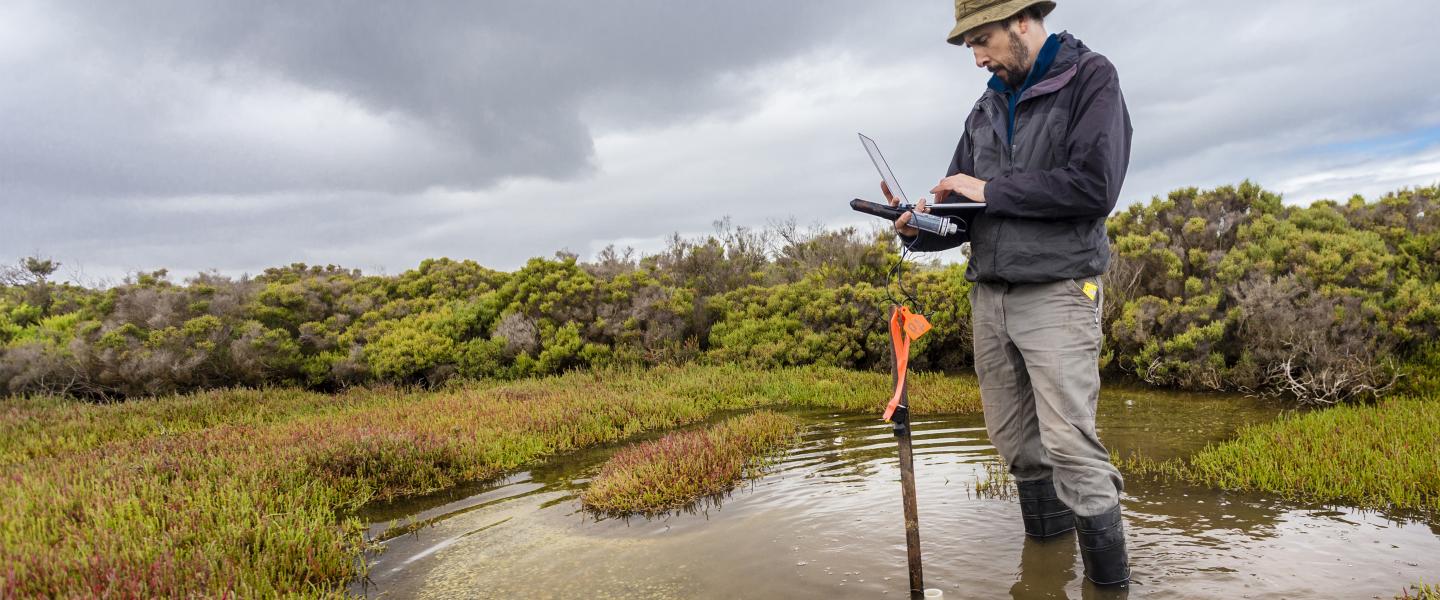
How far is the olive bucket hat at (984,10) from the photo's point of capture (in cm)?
345

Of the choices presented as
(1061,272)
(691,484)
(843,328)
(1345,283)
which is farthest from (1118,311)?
(1061,272)

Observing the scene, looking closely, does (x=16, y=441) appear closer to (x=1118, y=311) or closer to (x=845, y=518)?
(x=845, y=518)

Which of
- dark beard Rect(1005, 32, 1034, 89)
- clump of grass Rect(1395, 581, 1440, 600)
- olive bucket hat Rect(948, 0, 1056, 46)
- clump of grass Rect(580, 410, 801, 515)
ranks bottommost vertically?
clump of grass Rect(1395, 581, 1440, 600)

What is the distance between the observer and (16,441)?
8.64 meters

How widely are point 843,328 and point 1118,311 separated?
13.9 ft

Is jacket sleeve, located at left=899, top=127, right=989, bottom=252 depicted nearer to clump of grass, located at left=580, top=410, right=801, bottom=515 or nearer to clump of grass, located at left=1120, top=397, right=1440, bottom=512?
clump of grass, located at left=580, top=410, right=801, bottom=515

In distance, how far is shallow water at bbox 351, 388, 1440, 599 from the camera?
3844mm

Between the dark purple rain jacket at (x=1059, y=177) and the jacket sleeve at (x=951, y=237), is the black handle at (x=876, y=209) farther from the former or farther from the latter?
the dark purple rain jacket at (x=1059, y=177)

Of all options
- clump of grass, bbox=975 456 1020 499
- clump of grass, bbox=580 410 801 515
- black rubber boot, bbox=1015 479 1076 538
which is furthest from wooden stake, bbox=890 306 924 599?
clump of grass, bbox=580 410 801 515

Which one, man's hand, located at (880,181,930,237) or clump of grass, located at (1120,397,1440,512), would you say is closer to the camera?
man's hand, located at (880,181,930,237)

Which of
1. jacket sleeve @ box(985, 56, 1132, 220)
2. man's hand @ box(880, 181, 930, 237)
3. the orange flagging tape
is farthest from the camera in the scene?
man's hand @ box(880, 181, 930, 237)

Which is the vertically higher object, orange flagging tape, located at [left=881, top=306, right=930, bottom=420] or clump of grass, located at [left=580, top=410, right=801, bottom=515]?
orange flagging tape, located at [left=881, top=306, right=930, bottom=420]

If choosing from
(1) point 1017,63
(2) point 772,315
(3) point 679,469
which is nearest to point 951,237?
(1) point 1017,63

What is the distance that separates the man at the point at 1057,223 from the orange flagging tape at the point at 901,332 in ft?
1.52
